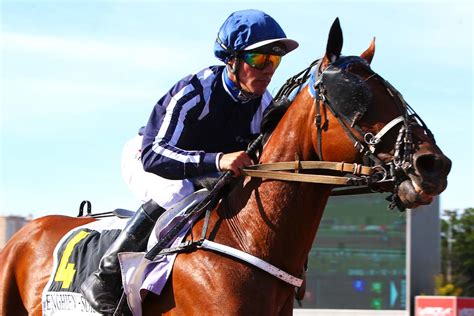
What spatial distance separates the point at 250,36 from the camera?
5.70m

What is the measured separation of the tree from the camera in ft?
142

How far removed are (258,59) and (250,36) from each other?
15cm

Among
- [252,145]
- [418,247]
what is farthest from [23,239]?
[418,247]

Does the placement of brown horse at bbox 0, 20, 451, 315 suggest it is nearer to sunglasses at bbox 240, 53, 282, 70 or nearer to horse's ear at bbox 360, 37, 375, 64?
horse's ear at bbox 360, 37, 375, 64

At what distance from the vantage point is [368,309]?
23969mm

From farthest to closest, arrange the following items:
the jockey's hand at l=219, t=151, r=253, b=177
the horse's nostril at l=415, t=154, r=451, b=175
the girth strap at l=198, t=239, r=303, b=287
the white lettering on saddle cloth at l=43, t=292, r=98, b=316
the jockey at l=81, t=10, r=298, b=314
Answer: the white lettering on saddle cloth at l=43, t=292, r=98, b=316 → the jockey at l=81, t=10, r=298, b=314 → the jockey's hand at l=219, t=151, r=253, b=177 → the girth strap at l=198, t=239, r=303, b=287 → the horse's nostril at l=415, t=154, r=451, b=175

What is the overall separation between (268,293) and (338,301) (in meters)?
19.4

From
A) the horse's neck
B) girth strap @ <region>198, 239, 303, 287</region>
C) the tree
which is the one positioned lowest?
the tree

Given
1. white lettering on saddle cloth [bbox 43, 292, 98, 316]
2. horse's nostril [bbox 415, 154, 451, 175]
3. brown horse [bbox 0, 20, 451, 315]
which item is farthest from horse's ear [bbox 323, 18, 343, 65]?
white lettering on saddle cloth [bbox 43, 292, 98, 316]

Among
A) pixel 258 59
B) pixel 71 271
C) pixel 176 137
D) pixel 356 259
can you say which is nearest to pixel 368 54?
pixel 258 59

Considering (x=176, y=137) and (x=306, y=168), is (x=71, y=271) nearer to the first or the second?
(x=176, y=137)

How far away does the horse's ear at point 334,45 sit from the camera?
207 inches

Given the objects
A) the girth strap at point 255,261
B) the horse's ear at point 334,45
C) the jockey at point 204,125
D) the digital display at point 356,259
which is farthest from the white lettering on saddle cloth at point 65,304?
the digital display at point 356,259

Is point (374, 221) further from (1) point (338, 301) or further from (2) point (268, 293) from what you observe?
(2) point (268, 293)
